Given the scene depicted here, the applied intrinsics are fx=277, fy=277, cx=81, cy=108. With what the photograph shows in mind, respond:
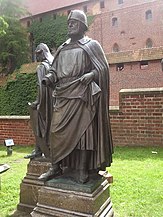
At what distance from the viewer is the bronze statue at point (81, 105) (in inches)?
120

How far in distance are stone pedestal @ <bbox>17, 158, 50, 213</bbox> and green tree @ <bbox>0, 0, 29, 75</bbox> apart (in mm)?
22849

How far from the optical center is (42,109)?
3.94 metres

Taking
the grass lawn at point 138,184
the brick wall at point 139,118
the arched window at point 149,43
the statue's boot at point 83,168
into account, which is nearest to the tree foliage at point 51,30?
the arched window at point 149,43

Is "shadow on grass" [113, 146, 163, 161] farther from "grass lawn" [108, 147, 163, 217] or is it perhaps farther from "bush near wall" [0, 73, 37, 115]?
"bush near wall" [0, 73, 37, 115]

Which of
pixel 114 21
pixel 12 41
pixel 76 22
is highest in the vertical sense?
pixel 114 21

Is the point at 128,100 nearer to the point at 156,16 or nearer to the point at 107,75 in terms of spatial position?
the point at 107,75

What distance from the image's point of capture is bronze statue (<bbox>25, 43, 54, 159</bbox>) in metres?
3.87

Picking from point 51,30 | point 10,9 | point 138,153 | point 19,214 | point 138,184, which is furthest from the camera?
point 51,30

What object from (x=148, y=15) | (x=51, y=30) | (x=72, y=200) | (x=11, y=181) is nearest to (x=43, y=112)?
(x=72, y=200)

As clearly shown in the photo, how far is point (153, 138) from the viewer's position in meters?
8.29

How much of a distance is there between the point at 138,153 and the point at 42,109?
14.7ft

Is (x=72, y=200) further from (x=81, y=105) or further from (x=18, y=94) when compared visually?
(x=18, y=94)

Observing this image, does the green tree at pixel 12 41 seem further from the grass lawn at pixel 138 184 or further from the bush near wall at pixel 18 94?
the grass lawn at pixel 138 184

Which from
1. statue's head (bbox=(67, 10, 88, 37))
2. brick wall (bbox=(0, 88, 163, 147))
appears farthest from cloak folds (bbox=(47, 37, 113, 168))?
brick wall (bbox=(0, 88, 163, 147))
